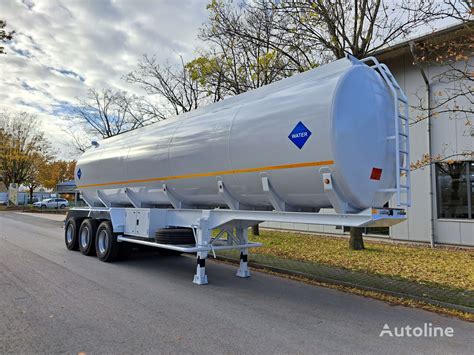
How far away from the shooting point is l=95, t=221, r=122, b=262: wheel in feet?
33.3

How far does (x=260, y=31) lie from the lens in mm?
13875

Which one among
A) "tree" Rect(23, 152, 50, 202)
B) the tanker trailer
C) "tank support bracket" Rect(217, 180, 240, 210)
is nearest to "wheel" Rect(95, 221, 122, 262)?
the tanker trailer

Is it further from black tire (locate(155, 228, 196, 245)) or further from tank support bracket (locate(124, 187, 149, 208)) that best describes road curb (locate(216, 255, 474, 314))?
tank support bracket (locate(124, 187, 149, 208))

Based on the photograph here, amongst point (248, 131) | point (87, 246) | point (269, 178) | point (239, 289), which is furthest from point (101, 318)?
point (87, 246)

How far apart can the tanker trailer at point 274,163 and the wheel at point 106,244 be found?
0.04m

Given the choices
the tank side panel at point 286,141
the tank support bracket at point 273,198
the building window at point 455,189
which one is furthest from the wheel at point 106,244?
the building window at point 455,189

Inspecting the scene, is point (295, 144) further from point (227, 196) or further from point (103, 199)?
point (103, 199)

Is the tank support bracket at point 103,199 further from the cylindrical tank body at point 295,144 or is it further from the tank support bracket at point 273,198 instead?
the tank support bracket at point 273,198

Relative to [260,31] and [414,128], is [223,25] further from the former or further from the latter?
[414,128]

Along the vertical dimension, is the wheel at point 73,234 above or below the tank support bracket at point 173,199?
below

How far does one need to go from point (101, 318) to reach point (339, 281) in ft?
15.2

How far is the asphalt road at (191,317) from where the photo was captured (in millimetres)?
4605

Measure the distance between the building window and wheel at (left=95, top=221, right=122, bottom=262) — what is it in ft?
33.3

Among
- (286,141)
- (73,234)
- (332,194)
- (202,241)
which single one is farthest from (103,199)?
(332,194)
